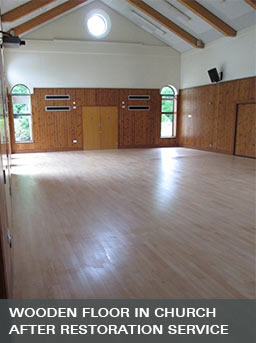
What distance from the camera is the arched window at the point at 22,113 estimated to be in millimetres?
12375

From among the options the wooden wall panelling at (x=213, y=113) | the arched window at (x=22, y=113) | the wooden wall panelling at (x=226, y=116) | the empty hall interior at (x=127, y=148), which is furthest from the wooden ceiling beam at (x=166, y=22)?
the arched window at (x=22, y=113)

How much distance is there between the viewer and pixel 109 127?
13875 millimetres

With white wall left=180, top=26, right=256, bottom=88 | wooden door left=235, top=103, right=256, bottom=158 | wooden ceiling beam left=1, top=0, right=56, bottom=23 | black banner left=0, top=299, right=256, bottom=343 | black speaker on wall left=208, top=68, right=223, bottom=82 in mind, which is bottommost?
black banner left=0, top=299, right=256, bottom=343

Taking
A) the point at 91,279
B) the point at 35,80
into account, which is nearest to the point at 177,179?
the point at 91,279

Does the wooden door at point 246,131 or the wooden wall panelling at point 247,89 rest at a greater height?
the wooden wall panelling at point 247,89

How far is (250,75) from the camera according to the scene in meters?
10.3

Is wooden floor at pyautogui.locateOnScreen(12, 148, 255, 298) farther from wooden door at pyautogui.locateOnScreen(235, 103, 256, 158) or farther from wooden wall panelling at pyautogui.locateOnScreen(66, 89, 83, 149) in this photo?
wooden wall panelling at pyautogui.locateOnScreen(66, 89, 83, 149)

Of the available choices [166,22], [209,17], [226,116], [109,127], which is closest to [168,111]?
[109,127]

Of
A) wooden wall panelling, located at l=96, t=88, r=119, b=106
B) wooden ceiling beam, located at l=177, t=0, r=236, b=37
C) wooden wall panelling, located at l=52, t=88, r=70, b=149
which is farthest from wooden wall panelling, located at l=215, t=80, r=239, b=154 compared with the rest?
wooden wall panelling, located at l=52, t=88, r=70, b=149

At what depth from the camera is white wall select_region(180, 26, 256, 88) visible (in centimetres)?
1027

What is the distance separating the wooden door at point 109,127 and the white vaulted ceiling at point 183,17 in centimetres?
394

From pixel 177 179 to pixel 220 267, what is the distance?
4068 millimetres

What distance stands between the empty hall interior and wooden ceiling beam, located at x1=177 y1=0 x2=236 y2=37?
Answer: 1.8 inches

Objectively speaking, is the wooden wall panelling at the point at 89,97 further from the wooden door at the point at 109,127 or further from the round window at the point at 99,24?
the round window at the point at 99,24
